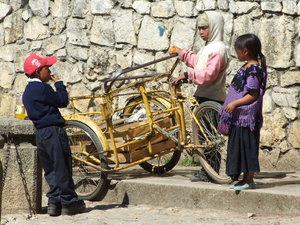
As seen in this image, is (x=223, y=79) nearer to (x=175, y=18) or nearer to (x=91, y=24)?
(x=175, y=18)

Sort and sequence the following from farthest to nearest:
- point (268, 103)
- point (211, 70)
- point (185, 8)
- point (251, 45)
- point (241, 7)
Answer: point (185, 8) → point (241, 7) → point (268, 103) → point (211, 70) → point (251, 45)

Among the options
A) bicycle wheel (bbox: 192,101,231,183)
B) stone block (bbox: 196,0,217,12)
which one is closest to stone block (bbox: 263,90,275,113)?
stone block (bbox: 196,0,217,12)

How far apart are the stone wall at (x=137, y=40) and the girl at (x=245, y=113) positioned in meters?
1.59

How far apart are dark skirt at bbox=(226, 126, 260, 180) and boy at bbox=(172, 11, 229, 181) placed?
59 centimetres

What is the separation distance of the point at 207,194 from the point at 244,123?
0.70 m

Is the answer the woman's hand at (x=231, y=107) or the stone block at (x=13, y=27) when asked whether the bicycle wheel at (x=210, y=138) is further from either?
the stone block at (x=13, y=27)

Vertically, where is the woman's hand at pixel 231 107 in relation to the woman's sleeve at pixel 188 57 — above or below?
below

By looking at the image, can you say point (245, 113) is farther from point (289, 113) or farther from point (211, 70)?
point (289, 113)

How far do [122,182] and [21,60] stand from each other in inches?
130

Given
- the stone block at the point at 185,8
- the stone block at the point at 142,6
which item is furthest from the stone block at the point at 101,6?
the stone block at the point at 185,8

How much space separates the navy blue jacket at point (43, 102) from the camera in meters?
7.11

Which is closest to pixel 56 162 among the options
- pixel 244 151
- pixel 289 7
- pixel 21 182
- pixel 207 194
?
pixel 21 182

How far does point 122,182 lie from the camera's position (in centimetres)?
796

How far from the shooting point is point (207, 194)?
7.36 m
